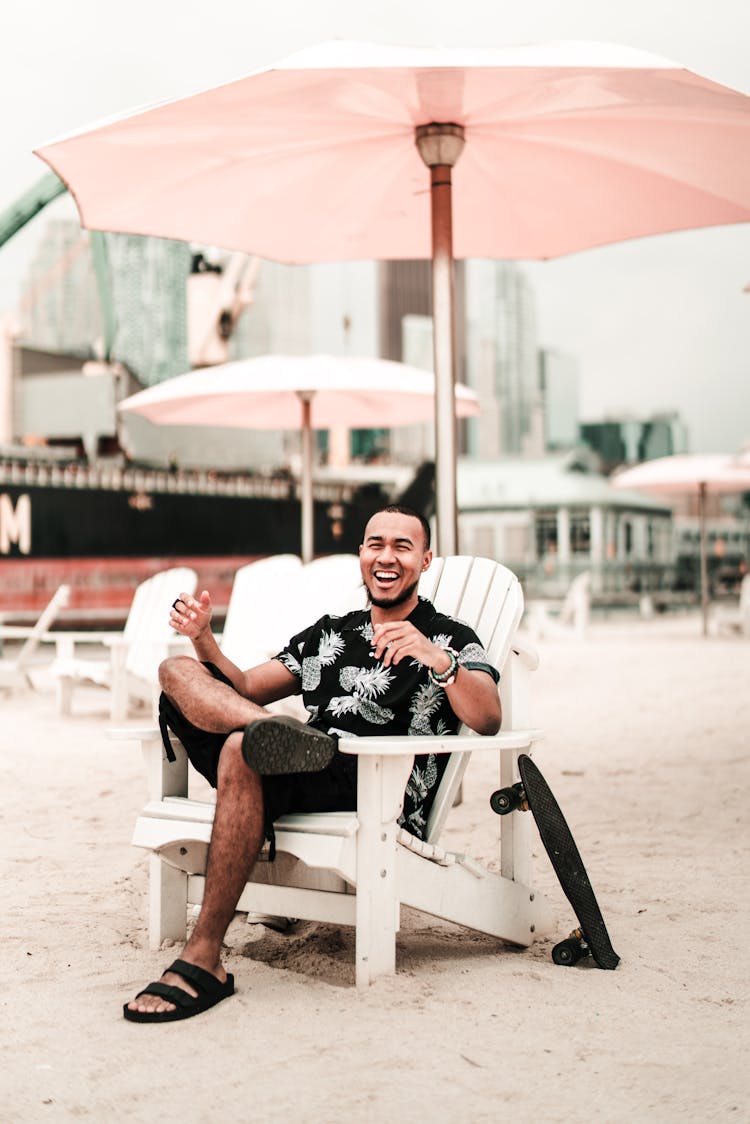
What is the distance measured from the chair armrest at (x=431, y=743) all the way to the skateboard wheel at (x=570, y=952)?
472 millimetres

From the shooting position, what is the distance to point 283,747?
103 inches

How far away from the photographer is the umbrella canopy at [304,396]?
856 centimetres

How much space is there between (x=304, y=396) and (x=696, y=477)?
28.8ft

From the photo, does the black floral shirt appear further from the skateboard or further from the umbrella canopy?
the umbrella canopy

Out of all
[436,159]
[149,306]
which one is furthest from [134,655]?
[149,306]

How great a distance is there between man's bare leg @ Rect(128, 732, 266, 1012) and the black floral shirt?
377 mm

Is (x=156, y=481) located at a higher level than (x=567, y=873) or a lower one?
higher

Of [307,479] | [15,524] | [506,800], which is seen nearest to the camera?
[506,800]

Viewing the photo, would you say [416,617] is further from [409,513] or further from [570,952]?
[570,952]

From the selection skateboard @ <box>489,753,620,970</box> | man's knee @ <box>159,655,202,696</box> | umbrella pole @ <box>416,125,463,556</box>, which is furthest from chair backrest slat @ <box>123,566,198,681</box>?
skateboard @ <box>489,753,620,970</box>

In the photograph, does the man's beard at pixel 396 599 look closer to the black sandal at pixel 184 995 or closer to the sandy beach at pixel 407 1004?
the sandy beach at pixel 407 1004

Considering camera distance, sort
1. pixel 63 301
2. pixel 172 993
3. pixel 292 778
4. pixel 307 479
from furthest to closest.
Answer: pixel 63 301, pixel 307 479, pixel 292 778, pixel 172 993

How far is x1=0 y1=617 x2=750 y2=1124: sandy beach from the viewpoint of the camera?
2179mm

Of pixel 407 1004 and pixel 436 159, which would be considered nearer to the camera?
pixel 407 1004
